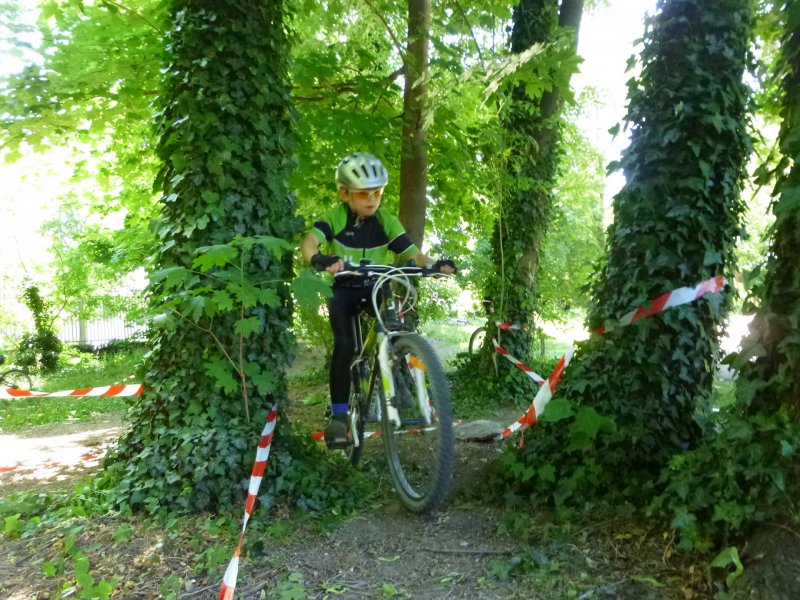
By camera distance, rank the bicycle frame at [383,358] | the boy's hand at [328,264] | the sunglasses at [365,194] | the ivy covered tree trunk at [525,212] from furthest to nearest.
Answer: the ivy covered tree trunk at [525,212]
the sunglasses at [365,194]
the boy's hand at [328,264]
the bicycle frame at [383,358]

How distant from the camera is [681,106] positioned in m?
3.12

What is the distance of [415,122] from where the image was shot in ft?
20.5

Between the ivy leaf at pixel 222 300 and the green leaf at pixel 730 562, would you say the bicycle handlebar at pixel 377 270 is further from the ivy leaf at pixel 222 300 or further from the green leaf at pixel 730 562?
the green leaf at pixel 730 562

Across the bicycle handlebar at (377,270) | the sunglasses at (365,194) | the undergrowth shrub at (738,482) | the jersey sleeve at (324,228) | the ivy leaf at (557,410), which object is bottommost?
the undergrowth shrub at (738,482)

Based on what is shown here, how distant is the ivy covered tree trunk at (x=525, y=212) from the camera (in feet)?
26.0

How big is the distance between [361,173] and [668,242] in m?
1.91

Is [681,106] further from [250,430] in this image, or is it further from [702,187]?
[250,430]

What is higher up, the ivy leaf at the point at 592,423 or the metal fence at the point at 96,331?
the metal fence at the point at 96,331

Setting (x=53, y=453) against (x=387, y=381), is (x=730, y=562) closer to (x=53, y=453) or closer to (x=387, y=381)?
(x=387, y=381)

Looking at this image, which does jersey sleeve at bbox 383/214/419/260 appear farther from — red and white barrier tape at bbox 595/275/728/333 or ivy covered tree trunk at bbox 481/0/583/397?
ivy covered tree trunk at bbox 481/0/583/397

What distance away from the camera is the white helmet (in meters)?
3.82

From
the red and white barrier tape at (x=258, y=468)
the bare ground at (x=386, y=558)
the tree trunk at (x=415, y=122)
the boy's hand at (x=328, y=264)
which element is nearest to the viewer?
the bare ground at (x=386, y=558)

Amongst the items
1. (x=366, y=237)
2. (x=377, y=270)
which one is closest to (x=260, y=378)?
(x=377, y=270)

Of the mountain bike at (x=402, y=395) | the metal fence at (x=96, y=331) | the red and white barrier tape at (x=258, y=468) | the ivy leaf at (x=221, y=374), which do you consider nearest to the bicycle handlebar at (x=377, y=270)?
the mountain bike at (x=402, y=395)
